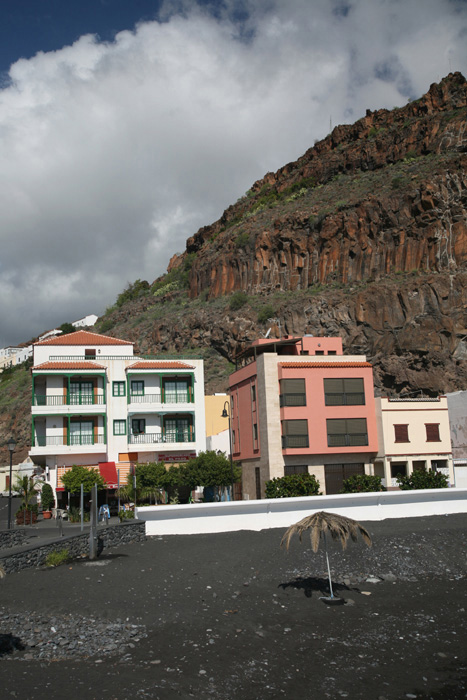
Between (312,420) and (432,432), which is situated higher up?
(312,420)

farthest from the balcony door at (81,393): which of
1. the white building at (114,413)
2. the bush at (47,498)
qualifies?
the bush at (47,498)

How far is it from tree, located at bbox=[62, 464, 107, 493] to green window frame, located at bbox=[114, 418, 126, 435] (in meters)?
4.49

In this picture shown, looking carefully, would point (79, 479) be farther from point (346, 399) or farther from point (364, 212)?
point (364, 212)

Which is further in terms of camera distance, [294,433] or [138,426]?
[138,426]

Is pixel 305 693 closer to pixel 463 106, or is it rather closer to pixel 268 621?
pixel 268 621

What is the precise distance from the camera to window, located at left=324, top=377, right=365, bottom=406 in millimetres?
42125

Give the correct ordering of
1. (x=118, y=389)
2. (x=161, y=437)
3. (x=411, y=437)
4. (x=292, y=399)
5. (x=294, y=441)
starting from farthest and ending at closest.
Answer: (x=118, y=389) → (x=161, y=437) → (x=411, y=437) → (x=292, y=399) → (x=294, y=441)

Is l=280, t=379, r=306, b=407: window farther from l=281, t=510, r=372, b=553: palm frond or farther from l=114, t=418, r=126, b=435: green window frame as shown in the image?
l=281, t=510, r=372, b=553: palm frond

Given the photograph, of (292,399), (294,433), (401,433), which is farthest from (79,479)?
(401,433)

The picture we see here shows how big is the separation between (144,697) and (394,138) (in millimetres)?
111693

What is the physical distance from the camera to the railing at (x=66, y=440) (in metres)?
42.7

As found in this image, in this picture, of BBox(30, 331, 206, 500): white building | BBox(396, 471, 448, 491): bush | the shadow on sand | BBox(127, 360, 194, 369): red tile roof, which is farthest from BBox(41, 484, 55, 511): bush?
the shadow on sand

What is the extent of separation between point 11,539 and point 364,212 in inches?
3050

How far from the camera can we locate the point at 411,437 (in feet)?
144
